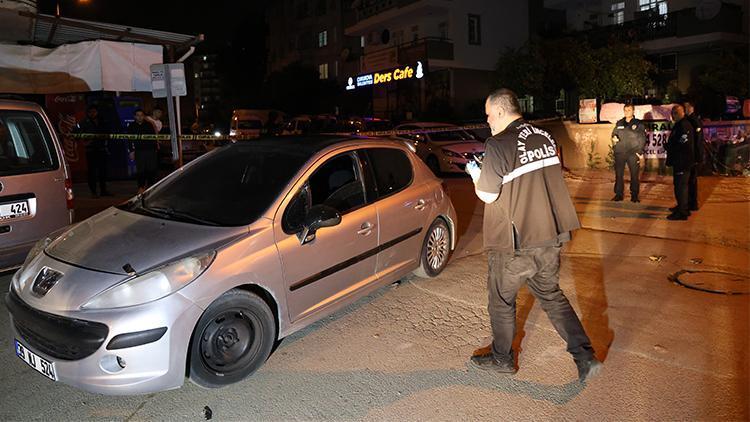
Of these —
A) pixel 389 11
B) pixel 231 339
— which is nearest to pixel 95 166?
pixel 231 339

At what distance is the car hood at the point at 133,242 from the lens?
3586 mm

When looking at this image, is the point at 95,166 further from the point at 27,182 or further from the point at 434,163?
the point at 434,163

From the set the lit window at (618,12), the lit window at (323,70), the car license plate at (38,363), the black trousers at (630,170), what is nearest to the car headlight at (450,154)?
the black trousers at (630,170)

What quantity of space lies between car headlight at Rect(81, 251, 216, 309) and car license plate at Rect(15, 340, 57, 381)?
0.43 m

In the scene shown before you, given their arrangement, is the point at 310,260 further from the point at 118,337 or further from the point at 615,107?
the point at 615,107

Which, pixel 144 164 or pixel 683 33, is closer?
pixel 144 164

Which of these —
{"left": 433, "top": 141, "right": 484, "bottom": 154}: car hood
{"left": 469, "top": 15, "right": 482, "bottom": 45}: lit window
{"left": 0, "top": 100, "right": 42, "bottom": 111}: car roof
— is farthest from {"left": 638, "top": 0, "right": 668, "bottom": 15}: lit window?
{"left": 0, "top": 100, "right": 42, "bottom": 111}: car roof

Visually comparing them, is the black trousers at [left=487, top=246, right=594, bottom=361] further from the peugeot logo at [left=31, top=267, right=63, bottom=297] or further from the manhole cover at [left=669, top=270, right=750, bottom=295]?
the peugeot logo at [left=31, top=267, right=63, bottom=297]

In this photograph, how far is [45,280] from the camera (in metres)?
3.61

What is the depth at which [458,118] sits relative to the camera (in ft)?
94.3

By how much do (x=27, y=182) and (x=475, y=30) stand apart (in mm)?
28524

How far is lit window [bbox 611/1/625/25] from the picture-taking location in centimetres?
2831

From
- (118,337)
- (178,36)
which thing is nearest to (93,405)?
(118,337)

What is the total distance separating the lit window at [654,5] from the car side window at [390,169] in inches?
947
